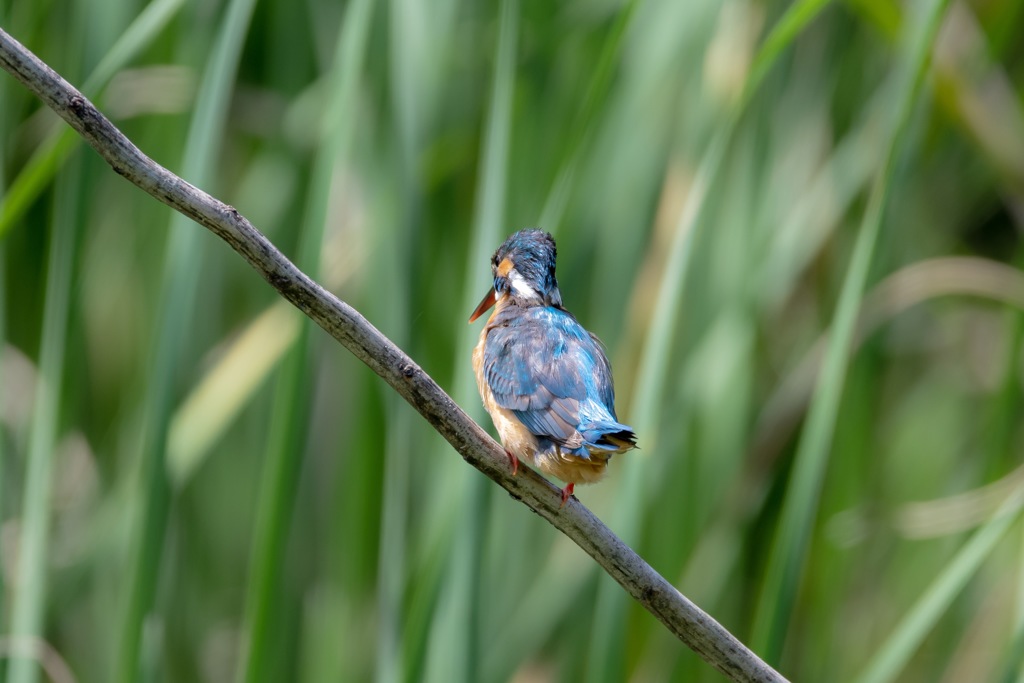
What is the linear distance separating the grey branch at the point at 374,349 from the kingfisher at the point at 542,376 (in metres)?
0.07

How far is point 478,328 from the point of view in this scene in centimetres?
187

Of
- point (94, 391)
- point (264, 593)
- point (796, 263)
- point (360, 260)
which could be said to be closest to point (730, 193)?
point (796, 263)

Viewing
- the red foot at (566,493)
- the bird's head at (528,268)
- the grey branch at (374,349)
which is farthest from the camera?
the bird's head at (528,268)

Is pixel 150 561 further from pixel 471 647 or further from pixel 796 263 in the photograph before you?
pixel 796 263

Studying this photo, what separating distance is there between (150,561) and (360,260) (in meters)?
0.81

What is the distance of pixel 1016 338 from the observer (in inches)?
80.7

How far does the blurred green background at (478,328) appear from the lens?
1.57 m

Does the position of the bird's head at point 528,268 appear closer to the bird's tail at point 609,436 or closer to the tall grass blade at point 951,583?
the bird's tail at point 609,436

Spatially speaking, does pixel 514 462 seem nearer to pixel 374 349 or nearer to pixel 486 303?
pixel 374 349

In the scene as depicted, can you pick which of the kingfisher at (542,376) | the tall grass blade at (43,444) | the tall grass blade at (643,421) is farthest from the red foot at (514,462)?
the tall grass blade at (43,444)

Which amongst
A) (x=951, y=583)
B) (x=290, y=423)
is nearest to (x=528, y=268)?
(x=290, y=423)

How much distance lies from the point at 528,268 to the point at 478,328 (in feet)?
0.92

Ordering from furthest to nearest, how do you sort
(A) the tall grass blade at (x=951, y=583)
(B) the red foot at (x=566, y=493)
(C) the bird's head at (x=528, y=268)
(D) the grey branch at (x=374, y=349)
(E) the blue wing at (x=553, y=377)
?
1. (C) the bird's head at (x=528, y=268)
2. (A) the tall grass blade at (x=951, y=583)
3. (E) the blue wing at (x=553, y=377)
4. (B) the red foot at (x=566, y=493)
5. (D) the grey branch at (x=374, y=349)

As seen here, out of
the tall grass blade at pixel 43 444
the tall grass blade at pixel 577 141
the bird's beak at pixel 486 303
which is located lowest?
the tall grass blade at pixel 43 444
